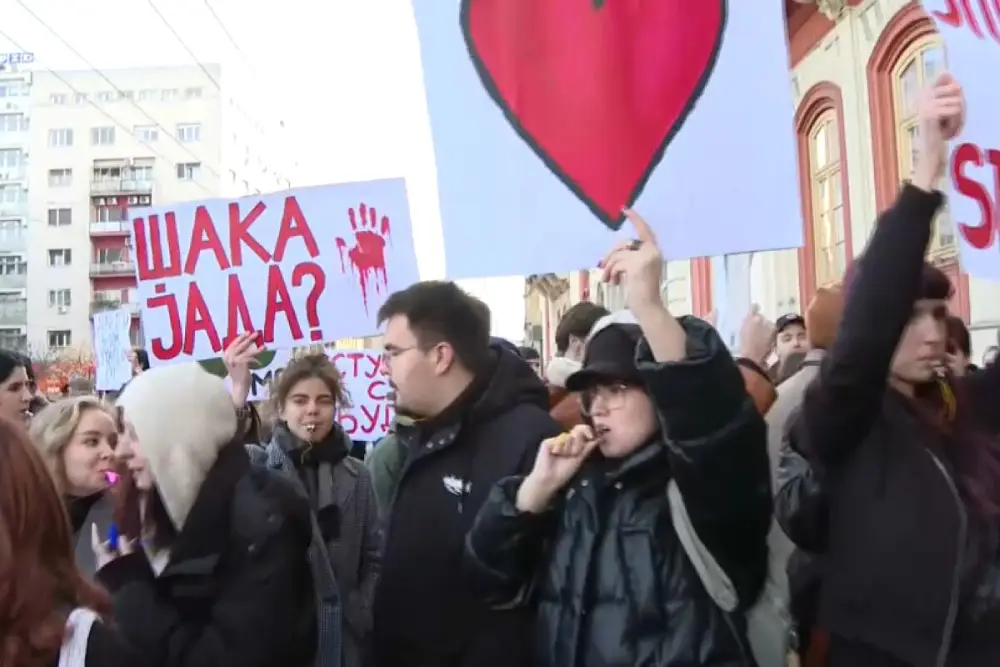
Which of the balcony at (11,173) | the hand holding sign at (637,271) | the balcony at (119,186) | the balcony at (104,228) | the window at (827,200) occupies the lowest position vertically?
the hand holding sign at (637,271)

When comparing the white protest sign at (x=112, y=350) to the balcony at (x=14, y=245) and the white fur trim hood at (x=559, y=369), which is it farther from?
the balcony at (x=14, y=245)

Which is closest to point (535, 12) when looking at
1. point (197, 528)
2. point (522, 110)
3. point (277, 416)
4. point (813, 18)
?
point (522, 110)

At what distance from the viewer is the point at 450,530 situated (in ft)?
8.82

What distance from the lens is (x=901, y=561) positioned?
2080 mm

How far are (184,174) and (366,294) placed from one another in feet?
234

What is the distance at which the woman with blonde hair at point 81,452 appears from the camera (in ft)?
11.1

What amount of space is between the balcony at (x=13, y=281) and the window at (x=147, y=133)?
12206 millimetres

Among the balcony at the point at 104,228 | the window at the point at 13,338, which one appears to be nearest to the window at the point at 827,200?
the balcony at the point at 104,228

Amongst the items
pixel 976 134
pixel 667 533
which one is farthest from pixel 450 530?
pixel 976 134

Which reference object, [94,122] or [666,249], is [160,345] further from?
[94,122]

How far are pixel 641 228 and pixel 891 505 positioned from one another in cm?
83

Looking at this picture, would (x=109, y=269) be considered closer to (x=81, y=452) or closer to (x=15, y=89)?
(x=15, y=89)

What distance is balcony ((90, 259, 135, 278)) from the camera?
70000mm

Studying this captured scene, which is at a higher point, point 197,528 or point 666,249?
point 666,249
